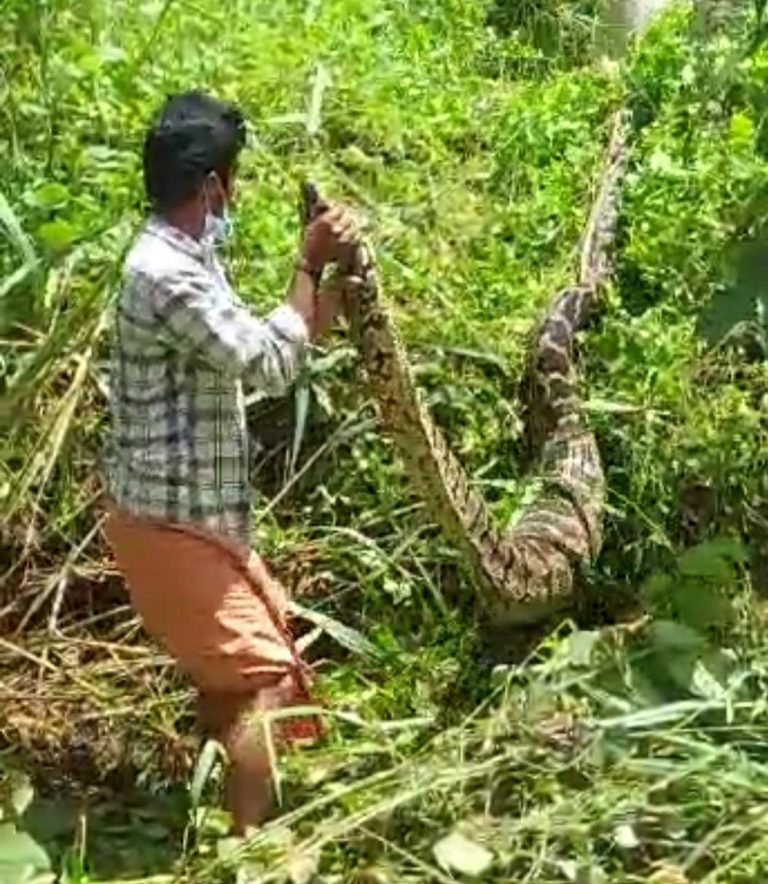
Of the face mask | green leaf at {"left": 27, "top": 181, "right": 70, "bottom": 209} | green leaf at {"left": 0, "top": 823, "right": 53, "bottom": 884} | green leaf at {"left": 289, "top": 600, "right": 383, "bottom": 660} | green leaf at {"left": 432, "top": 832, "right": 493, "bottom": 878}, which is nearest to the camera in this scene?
green leaf at {"left": 0, "top": 823, "right": 53, "bottom": 884}

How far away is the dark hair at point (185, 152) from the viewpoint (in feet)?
13.7

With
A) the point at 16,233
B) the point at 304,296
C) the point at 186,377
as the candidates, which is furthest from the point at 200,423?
the point at 16,233

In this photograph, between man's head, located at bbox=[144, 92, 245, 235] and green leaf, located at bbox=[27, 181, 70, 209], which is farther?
green leaf, located at bbox=[27, 181, 70, 209]

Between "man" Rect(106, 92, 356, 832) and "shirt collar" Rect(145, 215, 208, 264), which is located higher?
"shirt collar" Rect(145, 215, 208, 264)

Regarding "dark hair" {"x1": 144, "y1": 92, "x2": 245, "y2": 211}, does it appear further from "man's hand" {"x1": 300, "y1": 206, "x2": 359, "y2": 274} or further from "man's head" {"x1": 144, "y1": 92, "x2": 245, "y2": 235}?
"man's hand" {"x1": 300, "y1": 206, "x2": 359, "y2": 274}

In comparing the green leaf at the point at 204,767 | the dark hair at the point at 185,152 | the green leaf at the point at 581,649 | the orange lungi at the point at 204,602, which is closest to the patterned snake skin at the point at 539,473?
the dark hair at the point at 185,152

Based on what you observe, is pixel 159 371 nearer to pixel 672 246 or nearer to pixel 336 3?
pixel 672 246

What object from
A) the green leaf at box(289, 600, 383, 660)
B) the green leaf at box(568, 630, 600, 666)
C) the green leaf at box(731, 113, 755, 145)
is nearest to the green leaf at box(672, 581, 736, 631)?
the green leaf at box(568, 630, 600, 666)

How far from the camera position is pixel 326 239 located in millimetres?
4289

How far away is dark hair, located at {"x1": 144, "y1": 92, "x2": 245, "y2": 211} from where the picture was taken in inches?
165

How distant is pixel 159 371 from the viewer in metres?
4.20

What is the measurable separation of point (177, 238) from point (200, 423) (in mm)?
353

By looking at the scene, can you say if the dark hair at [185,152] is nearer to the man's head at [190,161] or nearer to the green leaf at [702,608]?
the man's head at [190,161]

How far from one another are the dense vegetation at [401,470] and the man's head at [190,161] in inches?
6.8
